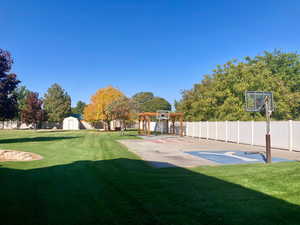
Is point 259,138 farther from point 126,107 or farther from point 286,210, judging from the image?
point 126,107

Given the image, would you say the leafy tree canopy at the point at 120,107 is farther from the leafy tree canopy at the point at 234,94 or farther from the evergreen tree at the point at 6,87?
the evergreen tree at the point at 6,87

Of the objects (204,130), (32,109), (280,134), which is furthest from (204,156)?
(32,109)

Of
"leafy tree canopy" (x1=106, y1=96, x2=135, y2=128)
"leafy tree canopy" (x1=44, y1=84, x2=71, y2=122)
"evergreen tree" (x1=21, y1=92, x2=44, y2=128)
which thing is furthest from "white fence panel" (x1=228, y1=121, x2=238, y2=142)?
"leafy tree canopy" (x1=44, y1=84, x2=71, y2=122)

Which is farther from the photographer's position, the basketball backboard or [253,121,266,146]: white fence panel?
[253,121,266,146]: white fence panel

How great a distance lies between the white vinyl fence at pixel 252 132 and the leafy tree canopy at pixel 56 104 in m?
44.6

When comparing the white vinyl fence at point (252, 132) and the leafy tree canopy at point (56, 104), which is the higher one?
the leafy tree canopy at point (56, 104)

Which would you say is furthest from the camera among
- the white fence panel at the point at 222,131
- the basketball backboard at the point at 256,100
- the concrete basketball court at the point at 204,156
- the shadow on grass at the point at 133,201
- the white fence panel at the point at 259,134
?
the white fence panel at the point at 222,131

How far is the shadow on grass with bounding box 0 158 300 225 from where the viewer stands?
12.1 feet

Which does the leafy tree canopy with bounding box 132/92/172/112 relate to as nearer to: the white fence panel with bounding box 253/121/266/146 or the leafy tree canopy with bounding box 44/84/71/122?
the leafy tree canopy with bounding box 44/84/71/122

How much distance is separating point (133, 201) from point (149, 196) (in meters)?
0.45

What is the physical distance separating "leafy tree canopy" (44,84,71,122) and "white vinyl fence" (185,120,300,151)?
146ft

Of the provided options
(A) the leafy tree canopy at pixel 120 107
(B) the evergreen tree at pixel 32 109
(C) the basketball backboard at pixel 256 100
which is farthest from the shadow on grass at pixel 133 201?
(B) the evergreen tree at pixel 32 109

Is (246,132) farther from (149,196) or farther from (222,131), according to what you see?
(149,196)

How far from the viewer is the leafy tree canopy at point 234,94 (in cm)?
2541
